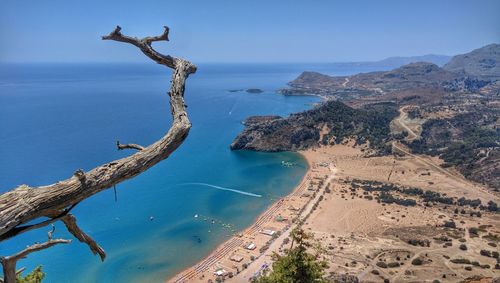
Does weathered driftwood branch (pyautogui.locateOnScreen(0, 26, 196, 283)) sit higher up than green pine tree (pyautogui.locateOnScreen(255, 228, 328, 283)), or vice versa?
weathered driftwood branch (pyautogui.locateOnScreen(0, 26, 196, 283))

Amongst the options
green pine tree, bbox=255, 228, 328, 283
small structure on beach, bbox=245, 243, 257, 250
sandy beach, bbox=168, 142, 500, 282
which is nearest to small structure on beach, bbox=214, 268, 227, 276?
sandy beach, bbox=168, 142, 500, 282

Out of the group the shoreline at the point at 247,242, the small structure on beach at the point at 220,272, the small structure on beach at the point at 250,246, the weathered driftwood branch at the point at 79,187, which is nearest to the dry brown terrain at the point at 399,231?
the shoreline at the point at 247,242

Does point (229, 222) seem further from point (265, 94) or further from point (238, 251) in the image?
point (265, 94)

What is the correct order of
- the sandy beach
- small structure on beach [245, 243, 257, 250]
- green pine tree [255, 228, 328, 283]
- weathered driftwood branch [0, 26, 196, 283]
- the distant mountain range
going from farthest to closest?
1. the distant mountain range
2. small structure on beach [245, 243, 257, 250]
3. the sandy beach
4. green pine tree [255, 228, 328, 283]
5. weathered driftwood branch [0, 26, 196, 283]

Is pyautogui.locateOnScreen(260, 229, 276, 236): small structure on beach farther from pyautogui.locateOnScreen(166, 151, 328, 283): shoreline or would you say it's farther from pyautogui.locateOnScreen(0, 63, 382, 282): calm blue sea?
pyautogui.locateOnScreen(0, 63, 382, 282): calm blue sea

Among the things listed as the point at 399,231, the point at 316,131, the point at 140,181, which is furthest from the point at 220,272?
the point at 316,131

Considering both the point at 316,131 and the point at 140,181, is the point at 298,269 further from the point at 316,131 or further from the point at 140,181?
the point at 316,131

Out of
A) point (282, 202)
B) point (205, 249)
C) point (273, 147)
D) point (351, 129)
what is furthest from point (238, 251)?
point (351, 129)

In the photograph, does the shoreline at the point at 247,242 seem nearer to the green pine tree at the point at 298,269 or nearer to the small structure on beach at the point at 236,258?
the small structure on beach at the point at 236,258
